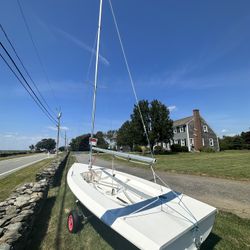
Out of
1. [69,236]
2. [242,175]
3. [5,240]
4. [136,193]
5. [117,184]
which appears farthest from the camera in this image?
[242,175]

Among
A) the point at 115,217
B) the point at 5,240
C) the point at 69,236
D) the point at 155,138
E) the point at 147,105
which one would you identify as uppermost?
the point at 147,105

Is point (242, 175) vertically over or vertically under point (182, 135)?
under

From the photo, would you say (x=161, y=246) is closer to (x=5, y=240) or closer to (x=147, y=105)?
(x=5, y=240)

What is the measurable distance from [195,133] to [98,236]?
34.7 m

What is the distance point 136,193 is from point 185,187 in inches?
149

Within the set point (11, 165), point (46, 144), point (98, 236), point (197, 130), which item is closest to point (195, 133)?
point (197, 130)

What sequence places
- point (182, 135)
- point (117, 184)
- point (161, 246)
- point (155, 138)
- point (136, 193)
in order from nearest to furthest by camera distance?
point (161, 246), point (136, 193), point (117, 184), point (155, 138), point (182, 135)

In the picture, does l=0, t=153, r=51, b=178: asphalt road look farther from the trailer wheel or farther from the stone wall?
the trailer wheel

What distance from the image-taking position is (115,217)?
307 cm

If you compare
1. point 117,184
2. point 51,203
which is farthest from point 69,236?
point 51,203

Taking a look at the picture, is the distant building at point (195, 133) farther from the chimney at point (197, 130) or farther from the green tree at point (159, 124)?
the green tree at point (159, 124)

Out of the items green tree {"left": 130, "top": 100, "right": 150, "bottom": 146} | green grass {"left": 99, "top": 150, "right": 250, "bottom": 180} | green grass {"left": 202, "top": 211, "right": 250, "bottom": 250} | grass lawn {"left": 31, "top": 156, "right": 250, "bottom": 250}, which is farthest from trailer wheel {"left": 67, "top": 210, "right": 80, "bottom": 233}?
green tree {"left": 130, "top": 100, "right": 150, "bottom": 146}

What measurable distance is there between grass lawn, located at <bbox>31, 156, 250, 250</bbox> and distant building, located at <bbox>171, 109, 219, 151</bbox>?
32.2 meters

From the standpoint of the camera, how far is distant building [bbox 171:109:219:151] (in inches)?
1399
